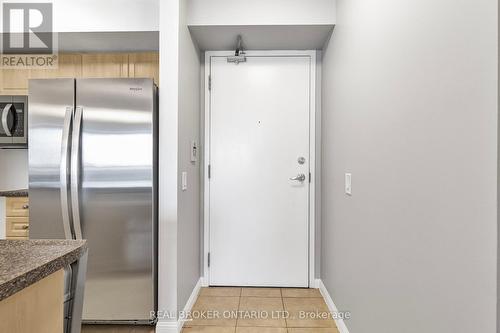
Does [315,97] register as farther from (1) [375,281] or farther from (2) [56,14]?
(2) [56,14]

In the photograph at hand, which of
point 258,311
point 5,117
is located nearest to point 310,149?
point 258,311

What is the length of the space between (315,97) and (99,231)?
2.08 m

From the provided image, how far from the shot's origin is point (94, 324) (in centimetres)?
211

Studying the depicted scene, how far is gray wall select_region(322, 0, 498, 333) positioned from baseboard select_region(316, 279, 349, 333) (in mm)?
122

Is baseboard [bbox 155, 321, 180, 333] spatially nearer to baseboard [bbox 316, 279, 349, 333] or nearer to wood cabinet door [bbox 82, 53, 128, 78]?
baseboard [bbox 316, 279, 349, 333]

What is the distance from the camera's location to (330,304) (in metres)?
2.32

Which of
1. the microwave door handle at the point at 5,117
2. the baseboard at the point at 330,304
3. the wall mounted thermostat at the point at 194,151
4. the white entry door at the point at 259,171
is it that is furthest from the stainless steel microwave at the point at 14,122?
the baseboard at the point at 330,304

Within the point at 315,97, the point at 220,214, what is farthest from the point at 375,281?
the point at 315,97

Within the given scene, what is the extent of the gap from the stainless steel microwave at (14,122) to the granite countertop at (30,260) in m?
2.09

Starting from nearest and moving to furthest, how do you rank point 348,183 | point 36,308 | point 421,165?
point 36,308 → point 421,165 → point 348,183

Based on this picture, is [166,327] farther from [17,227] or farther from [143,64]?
[143,64]

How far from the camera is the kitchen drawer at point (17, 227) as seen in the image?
94.4 inches

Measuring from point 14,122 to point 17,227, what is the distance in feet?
2.94

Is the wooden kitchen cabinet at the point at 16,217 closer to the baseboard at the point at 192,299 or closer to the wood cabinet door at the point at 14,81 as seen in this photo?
the wood cabinet door at the point at 14,81
